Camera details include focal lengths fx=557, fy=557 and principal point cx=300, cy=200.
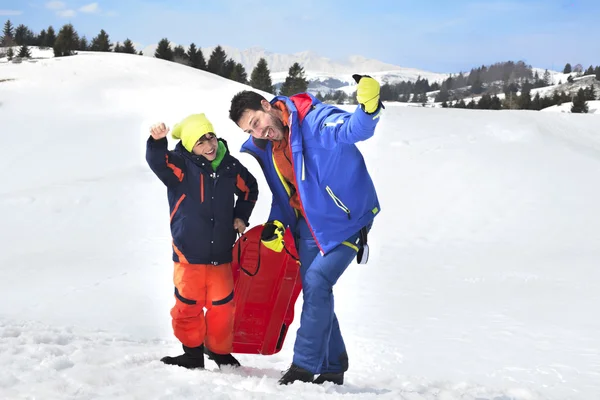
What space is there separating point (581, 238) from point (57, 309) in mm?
9381

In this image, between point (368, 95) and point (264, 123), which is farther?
point (264, 123)

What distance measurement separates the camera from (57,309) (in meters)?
5.84

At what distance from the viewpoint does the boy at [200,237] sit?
3.83m

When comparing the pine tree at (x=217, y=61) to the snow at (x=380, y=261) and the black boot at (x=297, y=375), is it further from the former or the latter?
the black boot at (x=297, y=375)

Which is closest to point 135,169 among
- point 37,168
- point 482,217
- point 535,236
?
point 37,168

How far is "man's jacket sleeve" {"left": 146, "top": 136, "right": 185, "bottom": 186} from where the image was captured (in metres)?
3.65

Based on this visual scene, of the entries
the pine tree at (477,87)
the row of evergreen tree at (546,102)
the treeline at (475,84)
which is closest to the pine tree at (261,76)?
the row of evergreen tree at (546,102)

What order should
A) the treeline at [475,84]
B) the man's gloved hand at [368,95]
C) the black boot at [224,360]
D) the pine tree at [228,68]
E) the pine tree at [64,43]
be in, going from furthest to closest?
the treeline at [475,84] → the pine tree at [228,68] → the pine tree at [64,43] → the black boot at [224,360] → the man's gloved hand at [368,95]

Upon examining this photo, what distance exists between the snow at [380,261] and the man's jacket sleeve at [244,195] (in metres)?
1.13

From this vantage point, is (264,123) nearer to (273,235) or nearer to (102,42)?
(273,235)

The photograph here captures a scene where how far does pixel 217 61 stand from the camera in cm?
A: 4769

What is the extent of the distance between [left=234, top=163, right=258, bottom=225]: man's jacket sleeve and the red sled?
17 centimetres

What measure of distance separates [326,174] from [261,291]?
120 cm

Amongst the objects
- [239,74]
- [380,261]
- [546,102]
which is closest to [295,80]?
[239,74]
